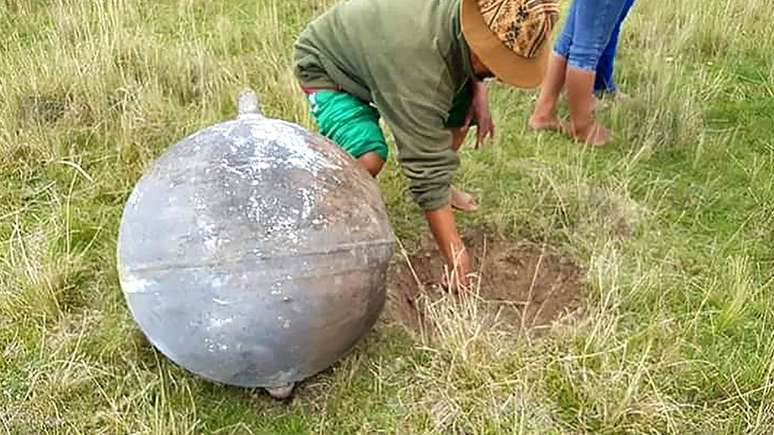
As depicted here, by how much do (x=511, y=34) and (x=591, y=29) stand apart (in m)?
1.73

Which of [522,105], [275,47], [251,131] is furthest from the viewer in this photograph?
[275,47]

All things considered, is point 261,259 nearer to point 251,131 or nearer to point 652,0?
point 251,131

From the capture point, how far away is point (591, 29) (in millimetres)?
4664

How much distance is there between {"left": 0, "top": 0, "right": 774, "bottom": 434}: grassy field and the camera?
3.14 m

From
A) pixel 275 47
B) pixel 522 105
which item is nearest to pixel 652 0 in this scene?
pixel 522 105

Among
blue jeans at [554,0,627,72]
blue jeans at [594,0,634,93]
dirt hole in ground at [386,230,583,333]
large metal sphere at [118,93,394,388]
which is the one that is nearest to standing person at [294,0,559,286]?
dirt hole in ground at [386,230,583,333]

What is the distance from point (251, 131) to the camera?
306 centimetres

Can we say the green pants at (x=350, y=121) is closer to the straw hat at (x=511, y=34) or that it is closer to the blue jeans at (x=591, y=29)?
the straw hat at (x=511, y=34)

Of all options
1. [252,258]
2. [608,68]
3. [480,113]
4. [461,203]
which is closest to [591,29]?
[608,68]

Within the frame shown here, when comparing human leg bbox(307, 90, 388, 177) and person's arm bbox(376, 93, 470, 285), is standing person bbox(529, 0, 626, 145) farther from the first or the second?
person's arm bbox(376, 93, 470, 285)

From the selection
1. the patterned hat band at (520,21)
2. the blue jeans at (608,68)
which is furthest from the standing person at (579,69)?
the patterned hat band at (520,21)

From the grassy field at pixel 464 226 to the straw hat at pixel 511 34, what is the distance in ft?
2.70

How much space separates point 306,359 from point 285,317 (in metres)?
0.21

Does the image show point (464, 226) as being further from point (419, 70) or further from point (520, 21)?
point (520, 21)
